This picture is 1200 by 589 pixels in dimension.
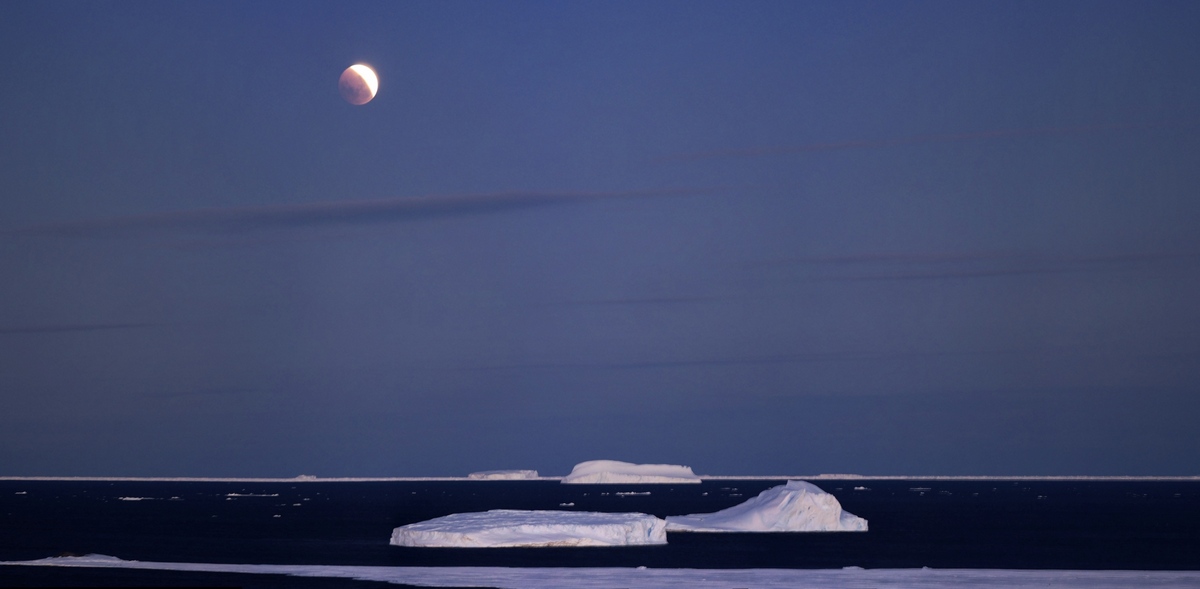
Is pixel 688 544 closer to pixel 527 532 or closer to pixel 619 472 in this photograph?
pixel 527 532

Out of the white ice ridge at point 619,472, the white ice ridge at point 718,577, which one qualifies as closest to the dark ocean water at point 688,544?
the white ice ridge at point 718,577

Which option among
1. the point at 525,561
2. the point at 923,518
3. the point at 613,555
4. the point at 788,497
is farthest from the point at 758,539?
the point at 923,518

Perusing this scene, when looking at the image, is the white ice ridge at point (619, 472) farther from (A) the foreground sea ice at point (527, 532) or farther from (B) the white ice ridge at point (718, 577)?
(B) the white ice ridge at point (718, 577)

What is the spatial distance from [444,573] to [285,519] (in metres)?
36.3

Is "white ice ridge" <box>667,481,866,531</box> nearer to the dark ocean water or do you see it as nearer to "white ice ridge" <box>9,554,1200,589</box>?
the dark ocean water

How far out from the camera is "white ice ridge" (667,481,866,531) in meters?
46.4

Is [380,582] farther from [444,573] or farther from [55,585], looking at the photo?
[55,585]

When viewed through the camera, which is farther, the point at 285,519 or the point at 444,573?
the point at 285,519

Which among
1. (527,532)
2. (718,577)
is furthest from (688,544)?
(718,577)

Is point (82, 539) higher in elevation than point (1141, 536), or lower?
higher

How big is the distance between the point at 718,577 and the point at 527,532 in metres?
11.0

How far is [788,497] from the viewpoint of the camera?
4722cm

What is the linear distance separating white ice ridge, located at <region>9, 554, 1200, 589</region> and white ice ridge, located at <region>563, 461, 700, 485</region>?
10668 cm

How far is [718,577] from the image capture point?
2650 centimetres
